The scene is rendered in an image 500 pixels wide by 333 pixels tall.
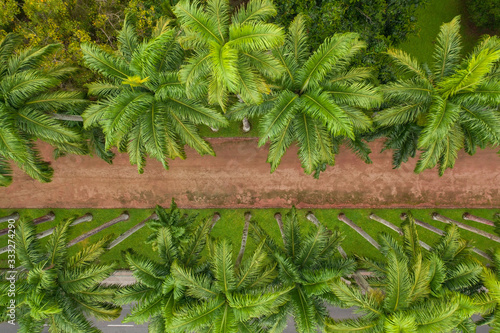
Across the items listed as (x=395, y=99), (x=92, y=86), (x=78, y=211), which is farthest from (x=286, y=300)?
(x=78, y=211)

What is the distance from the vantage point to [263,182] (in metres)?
14.9

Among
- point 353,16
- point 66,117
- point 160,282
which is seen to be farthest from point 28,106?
point 353,16

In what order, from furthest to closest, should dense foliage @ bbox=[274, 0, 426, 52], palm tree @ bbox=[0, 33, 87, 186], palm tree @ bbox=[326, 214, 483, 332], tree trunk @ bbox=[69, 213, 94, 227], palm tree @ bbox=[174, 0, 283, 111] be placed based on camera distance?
1. tree trunk @ bbox=[69, 213, 94, 227]
2. dense foliage @ bbox=[274, 0, 426, 52]
3. palm tree @ bbox=[0, 33, 87, 186]
4. palm tree @ bbox=[326, 214, 483, 332]
5. palm tree @ bbox=[174, 0, 283, 111]

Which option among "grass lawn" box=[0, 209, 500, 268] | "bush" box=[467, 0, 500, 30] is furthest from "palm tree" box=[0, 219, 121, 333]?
"bush" box=[467, 0, 500, 30]

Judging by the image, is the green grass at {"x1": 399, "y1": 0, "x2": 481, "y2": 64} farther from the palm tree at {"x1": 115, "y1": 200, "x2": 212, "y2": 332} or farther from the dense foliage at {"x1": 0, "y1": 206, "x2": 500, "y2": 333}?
the palm tree at {"x1": 115, "y1": 200, "x2": 212, "y2": 332}

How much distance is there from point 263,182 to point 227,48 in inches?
357

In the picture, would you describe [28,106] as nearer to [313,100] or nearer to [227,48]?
[227,48]

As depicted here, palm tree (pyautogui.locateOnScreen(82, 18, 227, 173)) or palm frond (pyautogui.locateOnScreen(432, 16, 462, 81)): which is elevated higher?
palm frond (pyautogui.locateOnScreen(432, 16, 462, 81))

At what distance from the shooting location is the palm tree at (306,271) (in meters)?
8.53

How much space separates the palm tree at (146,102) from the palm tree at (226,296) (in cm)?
340

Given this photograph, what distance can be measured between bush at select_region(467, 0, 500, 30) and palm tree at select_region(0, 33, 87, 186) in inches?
678

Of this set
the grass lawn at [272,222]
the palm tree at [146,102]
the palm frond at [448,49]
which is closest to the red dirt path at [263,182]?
the grass lawn at [272,222]

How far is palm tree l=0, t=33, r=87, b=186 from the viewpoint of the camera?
8420 millimetres

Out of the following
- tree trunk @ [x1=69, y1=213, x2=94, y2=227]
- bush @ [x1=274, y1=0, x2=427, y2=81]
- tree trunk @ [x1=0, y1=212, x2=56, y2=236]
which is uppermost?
bush @ [x1=274, y1=0, x2=427, y2=81]
